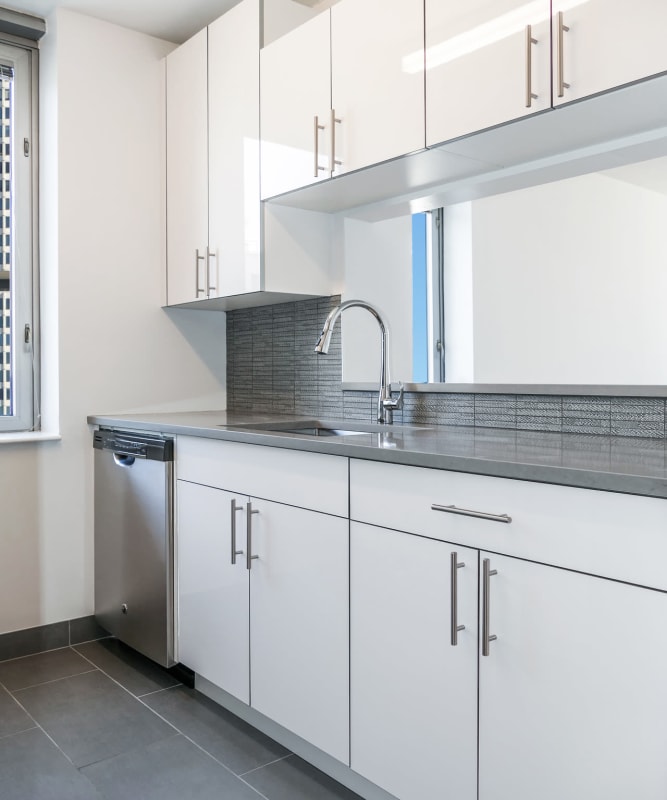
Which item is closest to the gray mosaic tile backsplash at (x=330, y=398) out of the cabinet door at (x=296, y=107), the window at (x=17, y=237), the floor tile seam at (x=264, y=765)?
the cabinet door at (x=296, y=107)

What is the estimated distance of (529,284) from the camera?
2.29 metres

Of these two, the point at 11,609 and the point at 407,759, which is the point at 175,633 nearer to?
the point at 11,609

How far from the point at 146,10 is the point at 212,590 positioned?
2.23m

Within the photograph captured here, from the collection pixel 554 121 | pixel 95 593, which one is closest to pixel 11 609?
pixel 95 593

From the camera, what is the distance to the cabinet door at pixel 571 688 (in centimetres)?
114

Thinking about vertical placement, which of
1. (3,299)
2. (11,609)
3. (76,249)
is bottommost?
(11,609)

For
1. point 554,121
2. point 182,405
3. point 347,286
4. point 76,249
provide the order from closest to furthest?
point 554,121, point 347,286, point 76,249, point 182,405

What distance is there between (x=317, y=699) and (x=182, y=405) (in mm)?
1713

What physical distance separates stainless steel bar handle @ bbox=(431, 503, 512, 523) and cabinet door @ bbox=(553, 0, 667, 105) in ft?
3.02

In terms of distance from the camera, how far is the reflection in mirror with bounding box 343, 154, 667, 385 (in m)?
Answer: 1.90

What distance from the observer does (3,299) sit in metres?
2.94

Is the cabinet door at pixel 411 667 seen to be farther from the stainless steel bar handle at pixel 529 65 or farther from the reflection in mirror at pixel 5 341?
the reflection in mirror at pixel 5 341

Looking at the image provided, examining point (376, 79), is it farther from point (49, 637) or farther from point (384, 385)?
point (49, 637)

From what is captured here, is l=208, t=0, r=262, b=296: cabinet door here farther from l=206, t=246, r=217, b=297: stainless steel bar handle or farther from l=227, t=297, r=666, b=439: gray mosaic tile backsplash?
l=227, t=297, r=666, b=439: gray mosaic tile backsplash
